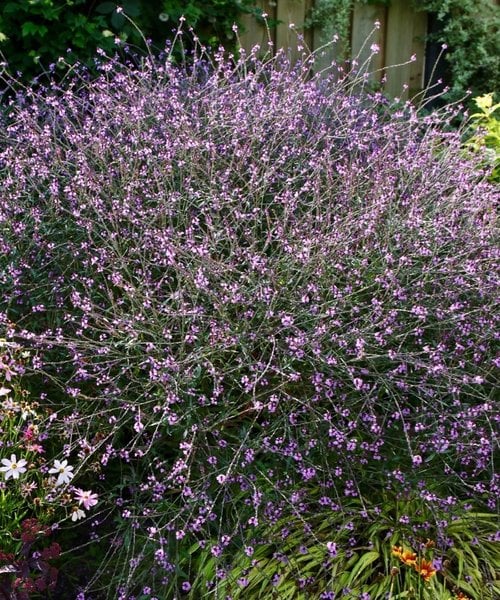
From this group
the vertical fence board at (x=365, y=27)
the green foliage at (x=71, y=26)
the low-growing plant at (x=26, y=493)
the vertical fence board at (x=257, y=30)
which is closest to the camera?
the low-growing plant at (x=26, y=493)

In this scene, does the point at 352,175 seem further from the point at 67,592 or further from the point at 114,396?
the point at 67,592

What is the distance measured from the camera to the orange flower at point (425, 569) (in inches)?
87.0

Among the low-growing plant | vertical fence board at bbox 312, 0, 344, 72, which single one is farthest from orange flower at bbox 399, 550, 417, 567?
vertical fence board at bbox 312, 0, 344, 72

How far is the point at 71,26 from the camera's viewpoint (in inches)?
170

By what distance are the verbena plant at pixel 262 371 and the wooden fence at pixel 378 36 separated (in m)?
2.81

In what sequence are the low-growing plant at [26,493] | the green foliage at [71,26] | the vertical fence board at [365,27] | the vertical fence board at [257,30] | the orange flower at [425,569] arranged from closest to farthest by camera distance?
the low-growing plant at [26,493] < the orange flower at [425,569] < the green foliage at [71,26] < the vertical fence board at [257,30] < the vertical fence board at [365,27]

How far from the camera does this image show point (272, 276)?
2342mm

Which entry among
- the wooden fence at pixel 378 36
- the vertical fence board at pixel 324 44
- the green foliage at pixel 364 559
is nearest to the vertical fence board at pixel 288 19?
the wooden fence at pixel 378 36

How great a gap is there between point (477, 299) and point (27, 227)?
155 centimetres

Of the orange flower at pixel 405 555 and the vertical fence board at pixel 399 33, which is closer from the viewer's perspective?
the orange flower at pixel 405 555

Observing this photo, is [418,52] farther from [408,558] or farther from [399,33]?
[408,558]

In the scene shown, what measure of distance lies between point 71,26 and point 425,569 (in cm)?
340

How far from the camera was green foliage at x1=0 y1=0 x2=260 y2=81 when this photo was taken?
13.8 feet

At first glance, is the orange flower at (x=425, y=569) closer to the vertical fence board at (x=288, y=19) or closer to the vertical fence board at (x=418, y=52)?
the vertical fence board at (x=288, y=19)
